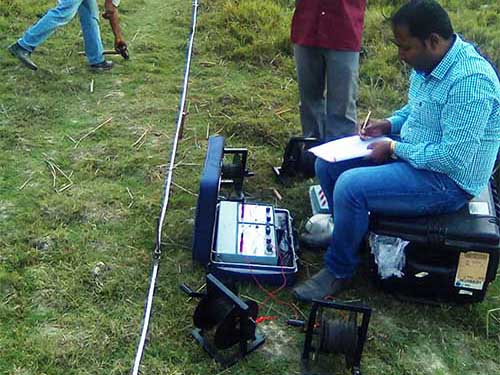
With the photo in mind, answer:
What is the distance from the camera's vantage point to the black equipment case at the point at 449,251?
2904 millimetres

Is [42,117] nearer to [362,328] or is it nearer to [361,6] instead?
[361,6]

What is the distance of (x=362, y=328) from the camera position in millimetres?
2619

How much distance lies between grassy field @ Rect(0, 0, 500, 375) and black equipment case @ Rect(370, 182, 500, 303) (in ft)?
0.41

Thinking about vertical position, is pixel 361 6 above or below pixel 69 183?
above

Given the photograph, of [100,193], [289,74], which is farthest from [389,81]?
[100,193]

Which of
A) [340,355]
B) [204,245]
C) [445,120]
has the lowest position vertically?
[340,355]

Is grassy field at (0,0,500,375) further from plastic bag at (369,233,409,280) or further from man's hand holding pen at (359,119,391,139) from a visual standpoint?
man's hand holding pen at (359,119,391,139)

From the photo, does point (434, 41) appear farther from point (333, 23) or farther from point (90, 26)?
point (90, 26)

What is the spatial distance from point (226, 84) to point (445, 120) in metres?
2.85

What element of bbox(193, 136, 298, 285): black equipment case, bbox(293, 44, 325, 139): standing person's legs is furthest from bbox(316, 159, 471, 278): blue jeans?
bbox(293, 44, 325, 139): standing person's legs

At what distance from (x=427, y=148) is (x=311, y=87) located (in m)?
1.36

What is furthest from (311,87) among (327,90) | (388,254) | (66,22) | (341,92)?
(66,22)

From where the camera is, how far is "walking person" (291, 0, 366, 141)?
3.81 meters

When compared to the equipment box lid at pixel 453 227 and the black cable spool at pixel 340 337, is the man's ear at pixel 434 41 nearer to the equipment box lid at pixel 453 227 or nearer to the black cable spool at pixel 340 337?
the equipment box lid at pixel 453 227
